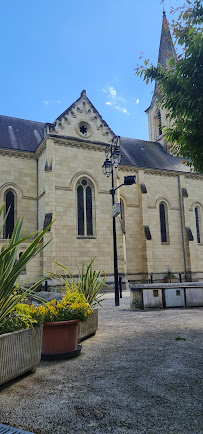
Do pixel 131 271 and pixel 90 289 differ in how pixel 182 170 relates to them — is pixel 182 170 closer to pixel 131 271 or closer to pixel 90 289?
pixel 131 271

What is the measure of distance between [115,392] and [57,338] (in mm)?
1779

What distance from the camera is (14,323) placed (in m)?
4.13

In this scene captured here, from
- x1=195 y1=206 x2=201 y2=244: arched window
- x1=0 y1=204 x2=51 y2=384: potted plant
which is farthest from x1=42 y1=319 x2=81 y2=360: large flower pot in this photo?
x1=195 y1=206 x2=201 y2=244: arched window

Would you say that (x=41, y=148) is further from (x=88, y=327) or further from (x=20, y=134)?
(x=88, y=327)

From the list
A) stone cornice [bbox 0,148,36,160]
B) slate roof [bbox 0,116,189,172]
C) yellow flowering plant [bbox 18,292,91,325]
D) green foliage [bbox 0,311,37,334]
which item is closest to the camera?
green foliage [bbox 0,311,37,334]

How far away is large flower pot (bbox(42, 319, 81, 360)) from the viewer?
5027 millimetres

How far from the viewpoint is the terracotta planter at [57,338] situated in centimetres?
504

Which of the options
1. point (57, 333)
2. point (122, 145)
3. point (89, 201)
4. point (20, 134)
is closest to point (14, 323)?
point (57, 333)

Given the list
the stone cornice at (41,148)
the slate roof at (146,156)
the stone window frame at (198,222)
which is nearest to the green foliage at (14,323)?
the stone cornice at (41,148)

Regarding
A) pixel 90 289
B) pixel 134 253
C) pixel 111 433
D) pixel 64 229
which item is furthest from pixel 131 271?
pixel 111 433

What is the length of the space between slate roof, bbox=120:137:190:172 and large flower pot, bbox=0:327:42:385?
69.0ft

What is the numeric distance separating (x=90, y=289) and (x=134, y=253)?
16.6m

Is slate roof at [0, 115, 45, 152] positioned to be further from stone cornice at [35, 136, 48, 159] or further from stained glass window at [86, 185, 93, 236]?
stained glass window at [86, 185, 93, 236]

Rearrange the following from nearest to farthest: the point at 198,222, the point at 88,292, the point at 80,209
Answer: the point at 88,292 < the point at 80,209 < the point at 198,222
